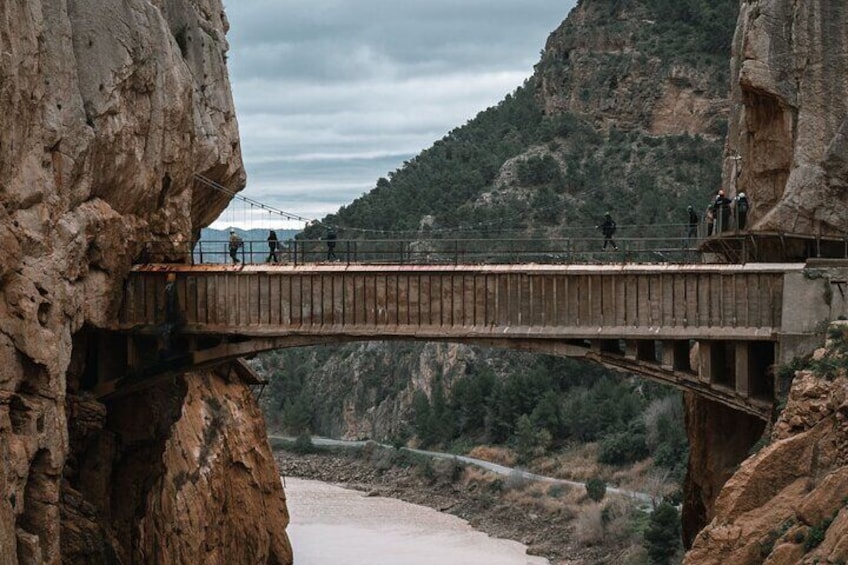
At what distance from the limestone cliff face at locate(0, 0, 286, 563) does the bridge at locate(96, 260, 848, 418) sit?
1.27 meters

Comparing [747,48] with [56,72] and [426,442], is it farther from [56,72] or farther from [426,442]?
[426,442]

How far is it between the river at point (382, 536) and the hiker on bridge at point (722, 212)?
23.6 m

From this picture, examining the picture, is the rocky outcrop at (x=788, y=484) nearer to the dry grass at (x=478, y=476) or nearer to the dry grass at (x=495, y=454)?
the dry grass at (x=478, y=476)

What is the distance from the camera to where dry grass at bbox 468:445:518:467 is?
8169cm

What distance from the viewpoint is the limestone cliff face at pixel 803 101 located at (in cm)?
3547

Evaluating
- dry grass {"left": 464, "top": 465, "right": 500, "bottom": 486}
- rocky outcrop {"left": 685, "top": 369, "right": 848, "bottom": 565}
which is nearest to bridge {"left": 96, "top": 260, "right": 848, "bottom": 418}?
rocky outcrop {"left": 685, "top": 369, "right": 848, "bottom": 565}

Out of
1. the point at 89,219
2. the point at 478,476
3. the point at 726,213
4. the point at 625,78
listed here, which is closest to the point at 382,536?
the point at 478,476

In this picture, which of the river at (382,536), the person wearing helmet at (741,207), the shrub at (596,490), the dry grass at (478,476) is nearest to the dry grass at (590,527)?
the shrub at (596,490)

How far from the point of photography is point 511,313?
35.5m

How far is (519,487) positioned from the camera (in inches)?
2891

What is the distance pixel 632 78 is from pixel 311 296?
2877 inches

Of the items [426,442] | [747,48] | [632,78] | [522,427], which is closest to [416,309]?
[747,48]

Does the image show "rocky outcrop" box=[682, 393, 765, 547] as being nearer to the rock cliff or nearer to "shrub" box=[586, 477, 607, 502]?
the rock cliff

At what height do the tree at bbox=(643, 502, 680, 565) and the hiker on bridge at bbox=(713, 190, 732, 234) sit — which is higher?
the hiker on bridge at bbox=(713, 190, 732, 234)
